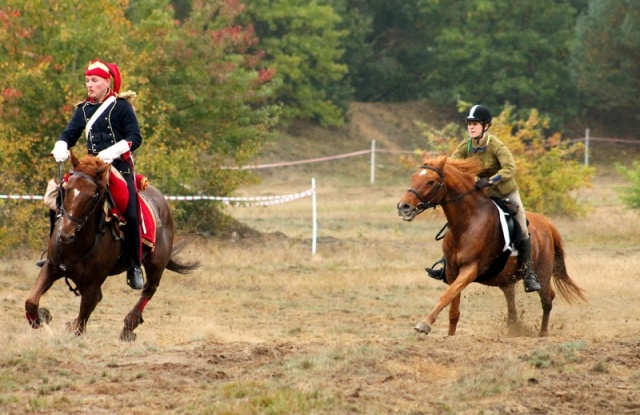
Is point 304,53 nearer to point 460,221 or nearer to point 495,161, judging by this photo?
point 495,161

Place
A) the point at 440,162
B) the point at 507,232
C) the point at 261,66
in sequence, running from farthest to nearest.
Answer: the point at 261,66
the point at 507,232
the point at 440,162

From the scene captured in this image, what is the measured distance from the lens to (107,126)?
1086 centimetres

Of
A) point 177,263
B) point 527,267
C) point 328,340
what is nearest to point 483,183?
point 527,267

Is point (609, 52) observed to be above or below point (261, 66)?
above

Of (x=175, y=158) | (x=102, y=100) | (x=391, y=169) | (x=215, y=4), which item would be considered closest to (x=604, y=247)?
(x=175, y=158)

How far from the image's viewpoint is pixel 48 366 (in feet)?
29.2

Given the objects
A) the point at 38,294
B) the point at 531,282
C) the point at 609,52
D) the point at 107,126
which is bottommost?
the point at 609,52

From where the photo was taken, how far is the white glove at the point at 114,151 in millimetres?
10445

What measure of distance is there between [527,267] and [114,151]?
16.3ft

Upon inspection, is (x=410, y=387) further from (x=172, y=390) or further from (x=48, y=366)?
(x=48, y=366)

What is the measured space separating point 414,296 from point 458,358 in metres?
8.35

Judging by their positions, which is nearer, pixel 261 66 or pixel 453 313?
pixel 453 313

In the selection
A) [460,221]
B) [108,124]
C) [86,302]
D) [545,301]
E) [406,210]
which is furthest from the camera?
[545,301]

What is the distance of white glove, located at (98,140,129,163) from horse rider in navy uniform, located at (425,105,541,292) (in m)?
3.74
